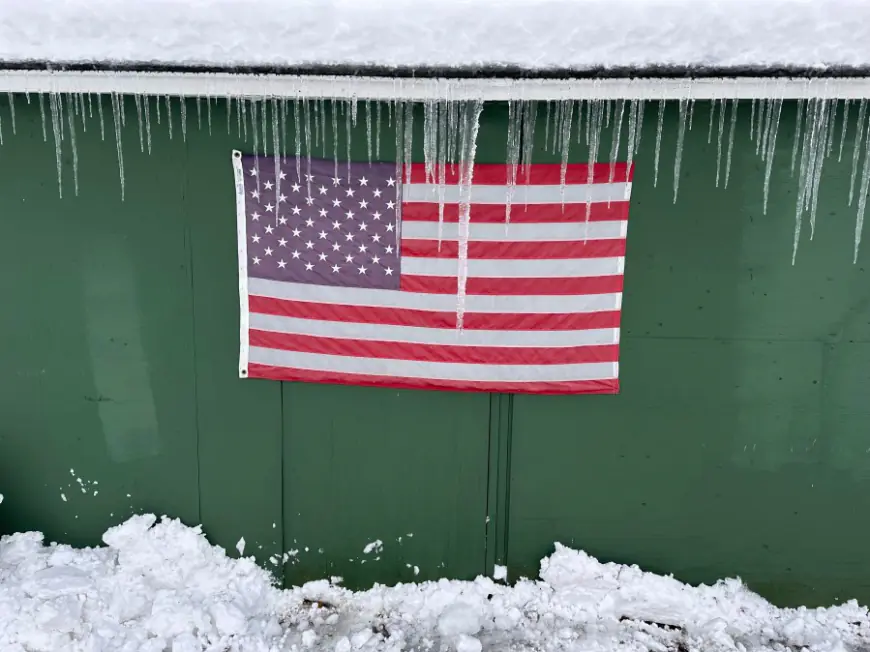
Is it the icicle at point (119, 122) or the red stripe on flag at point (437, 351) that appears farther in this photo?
the red stripe on flag at point (437, 351)

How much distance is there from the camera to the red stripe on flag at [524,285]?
3547 millimetres

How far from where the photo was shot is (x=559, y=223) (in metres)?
3.50

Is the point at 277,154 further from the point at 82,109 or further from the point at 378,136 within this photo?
the point at 82,109

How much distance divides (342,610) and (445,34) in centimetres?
361

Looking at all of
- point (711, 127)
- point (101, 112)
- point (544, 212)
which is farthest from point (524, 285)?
point (101, 112)

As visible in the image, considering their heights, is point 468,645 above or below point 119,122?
below

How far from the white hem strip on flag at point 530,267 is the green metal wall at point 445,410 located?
0.76 ft

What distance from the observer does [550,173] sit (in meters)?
3.47

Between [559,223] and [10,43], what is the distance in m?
3.10

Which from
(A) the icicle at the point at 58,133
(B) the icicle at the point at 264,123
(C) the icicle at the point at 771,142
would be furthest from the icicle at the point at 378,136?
(C) the icicle at the point at 771,142

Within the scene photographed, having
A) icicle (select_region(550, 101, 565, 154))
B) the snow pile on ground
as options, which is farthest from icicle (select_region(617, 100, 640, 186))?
the snow pile on ground

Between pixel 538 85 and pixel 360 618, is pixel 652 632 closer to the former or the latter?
pixel 360 618

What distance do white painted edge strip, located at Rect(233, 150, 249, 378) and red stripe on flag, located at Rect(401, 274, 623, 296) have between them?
101cm

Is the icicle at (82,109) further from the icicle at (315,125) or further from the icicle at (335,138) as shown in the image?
the icicle at (335,138)
